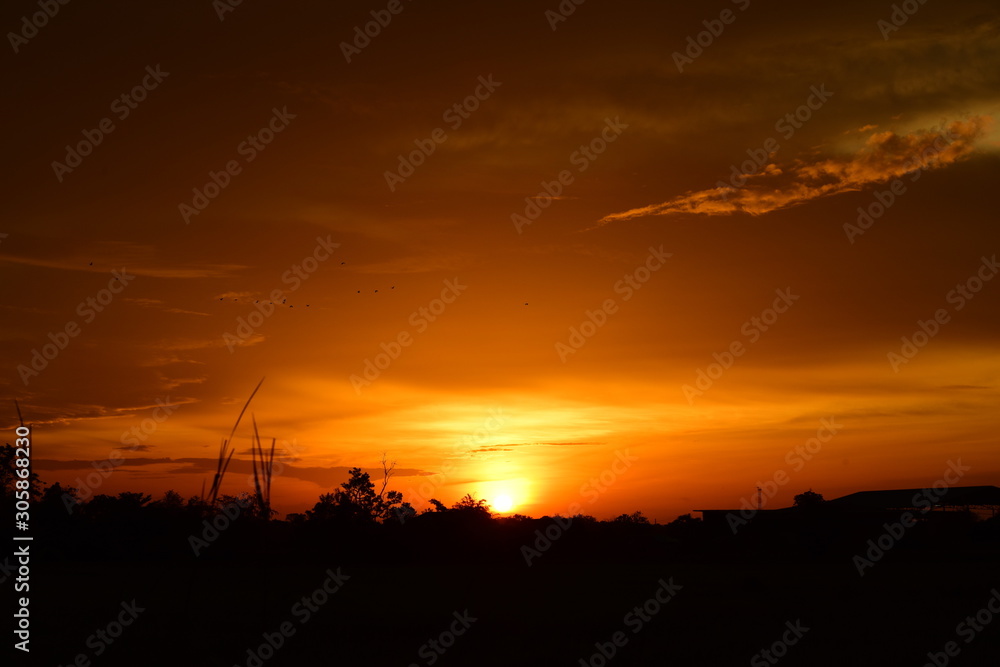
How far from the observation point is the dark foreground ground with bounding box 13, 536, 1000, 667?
16.8 metres

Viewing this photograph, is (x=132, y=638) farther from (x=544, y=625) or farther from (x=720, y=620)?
(x=720, y=620)

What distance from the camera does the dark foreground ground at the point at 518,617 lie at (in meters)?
16.8

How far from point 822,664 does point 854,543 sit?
153 ft

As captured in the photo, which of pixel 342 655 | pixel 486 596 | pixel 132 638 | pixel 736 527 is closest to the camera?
pixel 342 655

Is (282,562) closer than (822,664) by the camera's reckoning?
No

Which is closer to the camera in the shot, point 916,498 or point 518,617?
point 518,617

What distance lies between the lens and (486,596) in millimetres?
28953

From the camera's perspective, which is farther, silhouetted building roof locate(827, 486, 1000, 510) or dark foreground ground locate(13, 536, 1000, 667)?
silhouetted building roof locate(827, 486, 1000, 510)

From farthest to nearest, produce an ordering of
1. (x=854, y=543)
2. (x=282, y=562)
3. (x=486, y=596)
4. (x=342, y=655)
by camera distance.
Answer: (x=854, y=543), (x=282, y=562), (x=486, y=596), (x=342, y=655)

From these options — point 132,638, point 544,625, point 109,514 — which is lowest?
point 544,625

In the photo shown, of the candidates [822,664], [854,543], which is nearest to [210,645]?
[822,664]

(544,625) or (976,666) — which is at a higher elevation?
(544,625)

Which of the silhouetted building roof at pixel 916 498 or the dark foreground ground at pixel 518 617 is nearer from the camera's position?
the dark foreground ground at pixel 518 617

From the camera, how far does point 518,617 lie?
22672 mm
